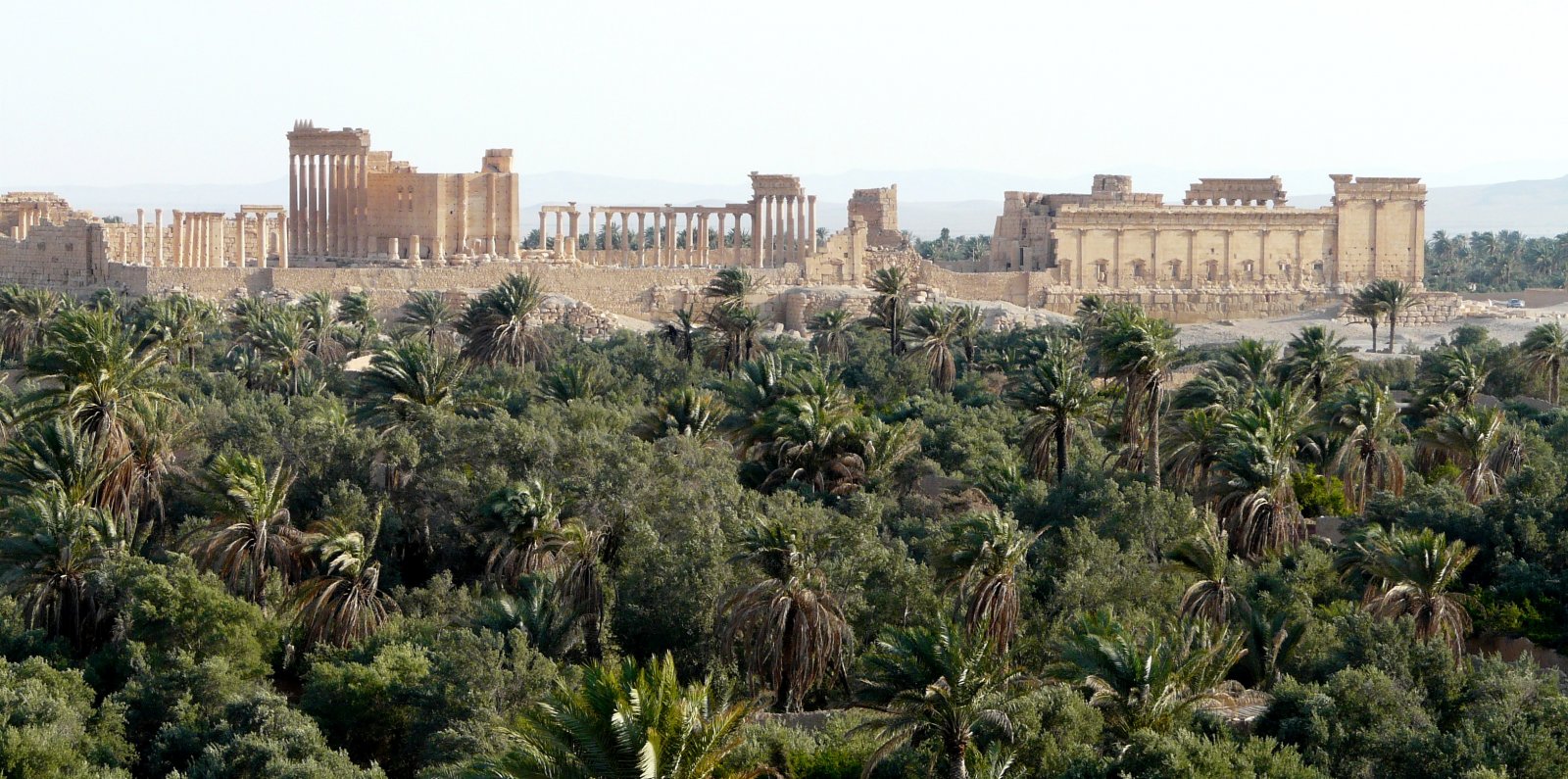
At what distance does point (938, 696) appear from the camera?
768 inches

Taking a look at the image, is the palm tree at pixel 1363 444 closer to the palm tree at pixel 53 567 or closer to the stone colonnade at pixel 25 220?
the palm tree at pixel 53 567

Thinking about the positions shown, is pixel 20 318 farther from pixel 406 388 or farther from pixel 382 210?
pixel 406 388

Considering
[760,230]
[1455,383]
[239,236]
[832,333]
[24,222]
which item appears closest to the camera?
[1455,383]

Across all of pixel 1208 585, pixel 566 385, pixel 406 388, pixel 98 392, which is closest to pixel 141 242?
pixel 566 385

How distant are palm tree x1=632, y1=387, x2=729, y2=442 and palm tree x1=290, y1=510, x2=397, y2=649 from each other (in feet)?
28.5

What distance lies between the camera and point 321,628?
2636cm

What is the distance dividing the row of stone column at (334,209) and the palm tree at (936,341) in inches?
1006

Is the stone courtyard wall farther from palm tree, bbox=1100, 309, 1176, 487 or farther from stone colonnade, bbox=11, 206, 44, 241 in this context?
palm tree, bbox=1100, 309, 1176, 487

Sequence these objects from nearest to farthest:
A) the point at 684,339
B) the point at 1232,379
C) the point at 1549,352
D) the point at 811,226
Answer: the point at 1232,379, the point at 1549,352, the point at 684,339, the point at 811,226

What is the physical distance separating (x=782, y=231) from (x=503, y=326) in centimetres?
3199

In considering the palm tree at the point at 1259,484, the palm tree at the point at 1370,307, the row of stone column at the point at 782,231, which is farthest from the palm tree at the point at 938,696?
the row of stone column at the point at 782,231

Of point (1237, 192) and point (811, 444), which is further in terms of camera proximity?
point (1237, 192)

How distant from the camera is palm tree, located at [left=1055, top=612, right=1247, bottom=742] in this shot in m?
19.8

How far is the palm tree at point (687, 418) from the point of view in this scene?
35219mm
